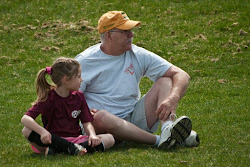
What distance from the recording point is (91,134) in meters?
5.64

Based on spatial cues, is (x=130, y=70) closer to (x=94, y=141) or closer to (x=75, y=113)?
(x=75, y=113)

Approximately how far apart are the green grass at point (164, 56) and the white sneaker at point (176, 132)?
4.1 inches

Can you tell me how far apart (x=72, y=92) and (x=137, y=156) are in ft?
3.38

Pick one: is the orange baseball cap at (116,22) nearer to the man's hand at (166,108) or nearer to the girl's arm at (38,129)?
the man's hand at (166,108)

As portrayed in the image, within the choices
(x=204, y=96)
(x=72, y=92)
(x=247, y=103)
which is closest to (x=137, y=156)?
(x=72, y=92)

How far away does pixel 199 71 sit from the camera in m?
11.2

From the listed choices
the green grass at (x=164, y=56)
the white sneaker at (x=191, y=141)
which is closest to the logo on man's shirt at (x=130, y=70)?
the green grass at (x=164, y=56)

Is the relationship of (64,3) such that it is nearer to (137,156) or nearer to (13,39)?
(13,39)

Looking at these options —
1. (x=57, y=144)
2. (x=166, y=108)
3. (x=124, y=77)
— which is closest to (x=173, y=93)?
(x=166, y=108)

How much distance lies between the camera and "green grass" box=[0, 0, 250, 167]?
5.48m

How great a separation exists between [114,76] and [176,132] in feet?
3.74

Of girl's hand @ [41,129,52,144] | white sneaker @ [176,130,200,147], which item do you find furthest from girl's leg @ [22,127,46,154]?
white sneaker @ [176,130,200,147]

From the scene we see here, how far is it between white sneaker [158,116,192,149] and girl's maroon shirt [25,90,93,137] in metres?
0.82

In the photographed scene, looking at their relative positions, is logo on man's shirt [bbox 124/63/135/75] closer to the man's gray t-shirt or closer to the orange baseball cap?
the man's gray t-shirt
